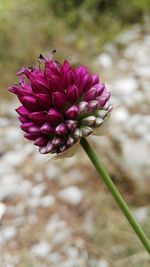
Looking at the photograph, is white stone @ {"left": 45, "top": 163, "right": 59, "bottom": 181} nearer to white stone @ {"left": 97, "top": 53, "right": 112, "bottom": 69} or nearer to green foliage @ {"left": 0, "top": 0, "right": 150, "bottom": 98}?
green foliage @ {"left": 0, "top": 0, "right": 150, "bottom": 98}

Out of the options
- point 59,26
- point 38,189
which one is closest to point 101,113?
point 38,189

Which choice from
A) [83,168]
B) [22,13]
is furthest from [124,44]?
[83,168]

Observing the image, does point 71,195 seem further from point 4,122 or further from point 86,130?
point 86,130

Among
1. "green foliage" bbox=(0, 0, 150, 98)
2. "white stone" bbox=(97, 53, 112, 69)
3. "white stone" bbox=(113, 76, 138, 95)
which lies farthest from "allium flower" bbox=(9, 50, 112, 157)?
"white stone" bbox=(97, 53, 112, 69)

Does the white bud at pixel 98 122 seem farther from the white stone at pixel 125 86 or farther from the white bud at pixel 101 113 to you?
the white stone at pixel 125 86


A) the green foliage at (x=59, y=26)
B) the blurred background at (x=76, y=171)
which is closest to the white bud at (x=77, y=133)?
the blurred background at (x=76, y=171)

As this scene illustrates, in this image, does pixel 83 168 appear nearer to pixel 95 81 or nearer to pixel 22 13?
pixel 95 81
